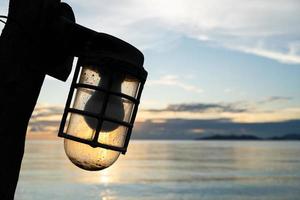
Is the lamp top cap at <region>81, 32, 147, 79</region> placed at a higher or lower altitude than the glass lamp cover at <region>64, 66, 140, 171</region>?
higher

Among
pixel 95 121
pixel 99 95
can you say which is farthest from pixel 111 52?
pixel 95 121

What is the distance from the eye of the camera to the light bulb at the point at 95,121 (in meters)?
1.86

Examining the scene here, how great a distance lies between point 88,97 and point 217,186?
1502 inches

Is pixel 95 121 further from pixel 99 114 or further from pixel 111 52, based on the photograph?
pixel 111 52

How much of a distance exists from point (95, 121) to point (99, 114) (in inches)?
1.4

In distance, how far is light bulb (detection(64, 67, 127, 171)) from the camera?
186cm

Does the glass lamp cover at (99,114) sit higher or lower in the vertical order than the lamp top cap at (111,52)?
lower

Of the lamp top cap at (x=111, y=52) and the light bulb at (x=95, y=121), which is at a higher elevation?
the lamp top cap at (x=111, y=52)

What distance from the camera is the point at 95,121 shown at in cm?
185

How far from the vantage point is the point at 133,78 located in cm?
195

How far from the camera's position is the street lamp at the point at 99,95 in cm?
185

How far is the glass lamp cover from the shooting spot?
73.4 inches

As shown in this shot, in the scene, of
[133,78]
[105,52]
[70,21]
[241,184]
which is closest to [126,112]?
[133,78]

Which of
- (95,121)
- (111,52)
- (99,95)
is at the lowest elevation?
(95,121)
